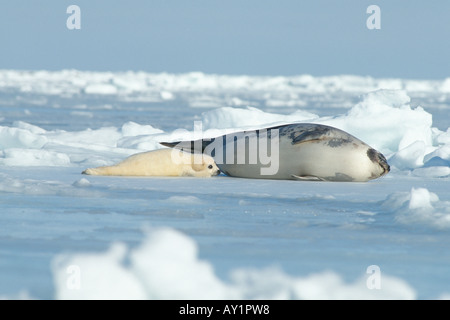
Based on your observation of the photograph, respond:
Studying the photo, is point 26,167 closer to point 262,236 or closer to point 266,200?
point 266,200

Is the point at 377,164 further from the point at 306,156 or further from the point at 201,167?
the point at 201,167

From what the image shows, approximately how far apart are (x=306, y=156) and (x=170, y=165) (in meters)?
1.00

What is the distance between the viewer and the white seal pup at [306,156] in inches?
214

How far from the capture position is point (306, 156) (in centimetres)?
544

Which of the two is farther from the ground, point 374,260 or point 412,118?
point 412,118

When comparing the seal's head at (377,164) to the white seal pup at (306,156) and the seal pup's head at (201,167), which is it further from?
the seal pup's head at (201,167)

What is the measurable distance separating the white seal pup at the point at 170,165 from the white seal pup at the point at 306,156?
7.8 inches

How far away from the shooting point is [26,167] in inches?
238

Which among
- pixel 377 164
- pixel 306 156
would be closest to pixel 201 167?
pixel 306 156

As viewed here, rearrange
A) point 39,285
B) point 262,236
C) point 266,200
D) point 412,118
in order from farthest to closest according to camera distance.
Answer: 1. point 412,118
2. point 266,200
3. point 262,236
4. point 39,285

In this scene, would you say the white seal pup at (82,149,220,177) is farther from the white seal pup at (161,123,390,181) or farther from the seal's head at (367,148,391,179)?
the seal's head at (367,148,391,179)

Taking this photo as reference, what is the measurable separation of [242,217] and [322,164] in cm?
178

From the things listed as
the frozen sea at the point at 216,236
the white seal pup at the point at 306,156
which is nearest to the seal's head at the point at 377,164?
the white seal pup at the point at 306,156

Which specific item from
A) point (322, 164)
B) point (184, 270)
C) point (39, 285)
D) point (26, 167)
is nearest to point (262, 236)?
point (184, 270)
